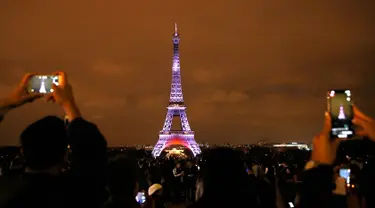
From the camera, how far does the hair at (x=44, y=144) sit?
3.42 m

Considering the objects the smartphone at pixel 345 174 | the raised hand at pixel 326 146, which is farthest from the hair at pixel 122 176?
the smartphone at pixel 345 174

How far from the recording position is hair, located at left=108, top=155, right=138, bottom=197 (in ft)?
14.8

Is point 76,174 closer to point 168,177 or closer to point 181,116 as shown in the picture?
point 168,177

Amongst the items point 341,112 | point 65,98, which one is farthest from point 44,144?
point 341,112

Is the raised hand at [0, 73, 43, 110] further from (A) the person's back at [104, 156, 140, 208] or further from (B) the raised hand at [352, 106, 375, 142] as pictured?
(B) the raised hand at [352, 106, 375, 142]

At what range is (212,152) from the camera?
393 cm

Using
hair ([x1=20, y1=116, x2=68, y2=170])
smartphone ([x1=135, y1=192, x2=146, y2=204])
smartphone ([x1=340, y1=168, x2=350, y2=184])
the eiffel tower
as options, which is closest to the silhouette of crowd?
hair ([x1=20, y1=116, x2=68, y2=170])

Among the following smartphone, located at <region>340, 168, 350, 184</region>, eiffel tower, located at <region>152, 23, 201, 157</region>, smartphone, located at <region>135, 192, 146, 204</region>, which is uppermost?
smartphone, located at <region>340, 168, 350, 184</region>

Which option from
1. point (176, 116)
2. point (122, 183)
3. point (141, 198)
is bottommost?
point (176, 116)

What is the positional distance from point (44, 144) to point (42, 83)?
131 cm

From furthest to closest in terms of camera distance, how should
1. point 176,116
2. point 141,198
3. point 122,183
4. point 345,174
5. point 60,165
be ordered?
1. point 176,116
2. point 141,198
3. point 345,174
4. point 122,183
5. point 60,165

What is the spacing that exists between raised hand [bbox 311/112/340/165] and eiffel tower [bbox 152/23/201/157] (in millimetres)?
82442

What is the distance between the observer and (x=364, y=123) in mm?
4535

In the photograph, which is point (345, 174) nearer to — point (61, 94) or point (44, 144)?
point (61, 94)
